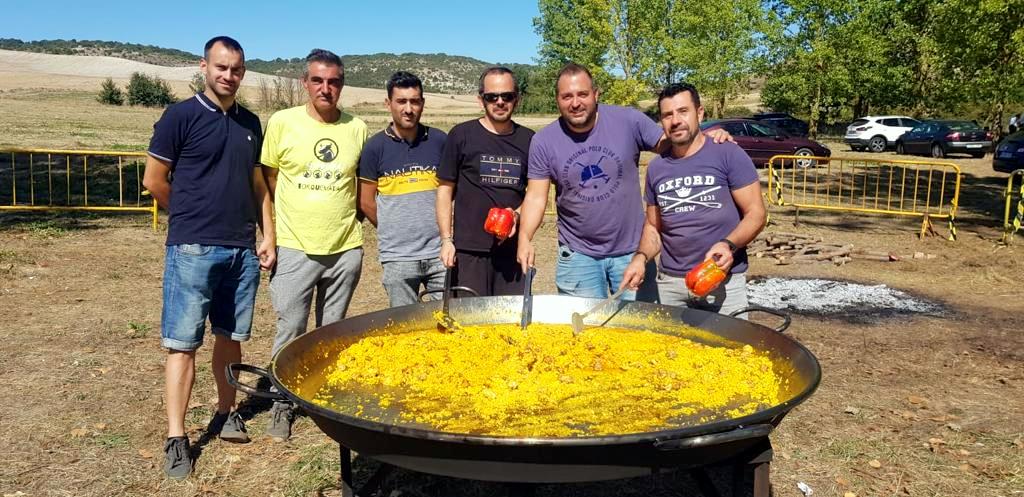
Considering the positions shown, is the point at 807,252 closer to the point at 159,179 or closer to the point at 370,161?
the point at 370,161

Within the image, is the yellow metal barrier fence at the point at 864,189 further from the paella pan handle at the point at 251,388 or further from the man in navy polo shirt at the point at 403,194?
the paella pan handle at the point at 251,388

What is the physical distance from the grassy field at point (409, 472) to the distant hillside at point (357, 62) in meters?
145

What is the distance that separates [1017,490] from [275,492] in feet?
11.9

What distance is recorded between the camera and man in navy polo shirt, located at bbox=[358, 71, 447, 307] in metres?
4.04

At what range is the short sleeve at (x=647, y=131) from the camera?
385cm

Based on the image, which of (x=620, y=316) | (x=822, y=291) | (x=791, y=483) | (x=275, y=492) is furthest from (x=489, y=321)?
(x=822, y=291)

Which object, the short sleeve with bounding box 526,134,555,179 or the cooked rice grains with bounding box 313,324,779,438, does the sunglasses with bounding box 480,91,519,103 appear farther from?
the cooked rice grains with bounding box 313,324,779,438

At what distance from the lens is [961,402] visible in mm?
4898

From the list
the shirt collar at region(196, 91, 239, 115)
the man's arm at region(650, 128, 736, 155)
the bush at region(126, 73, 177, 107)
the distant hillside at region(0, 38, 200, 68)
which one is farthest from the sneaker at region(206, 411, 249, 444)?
the distant hillside at region(0, 38, 200, 68)

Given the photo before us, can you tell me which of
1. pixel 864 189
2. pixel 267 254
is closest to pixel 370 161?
pixel 267 254

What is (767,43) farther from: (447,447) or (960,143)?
(447,447)

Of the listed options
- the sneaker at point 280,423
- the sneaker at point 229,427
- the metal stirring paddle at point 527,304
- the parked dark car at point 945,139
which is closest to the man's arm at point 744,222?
the metal stirring paddle at point 527,304

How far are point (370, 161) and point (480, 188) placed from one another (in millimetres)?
598

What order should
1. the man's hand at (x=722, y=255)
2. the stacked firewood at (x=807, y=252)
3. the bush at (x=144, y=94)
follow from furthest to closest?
the bush at (x=144, y=94) < the stacked firewood at (x=807, y=252) < the man's hand at (x=722, y=255)
